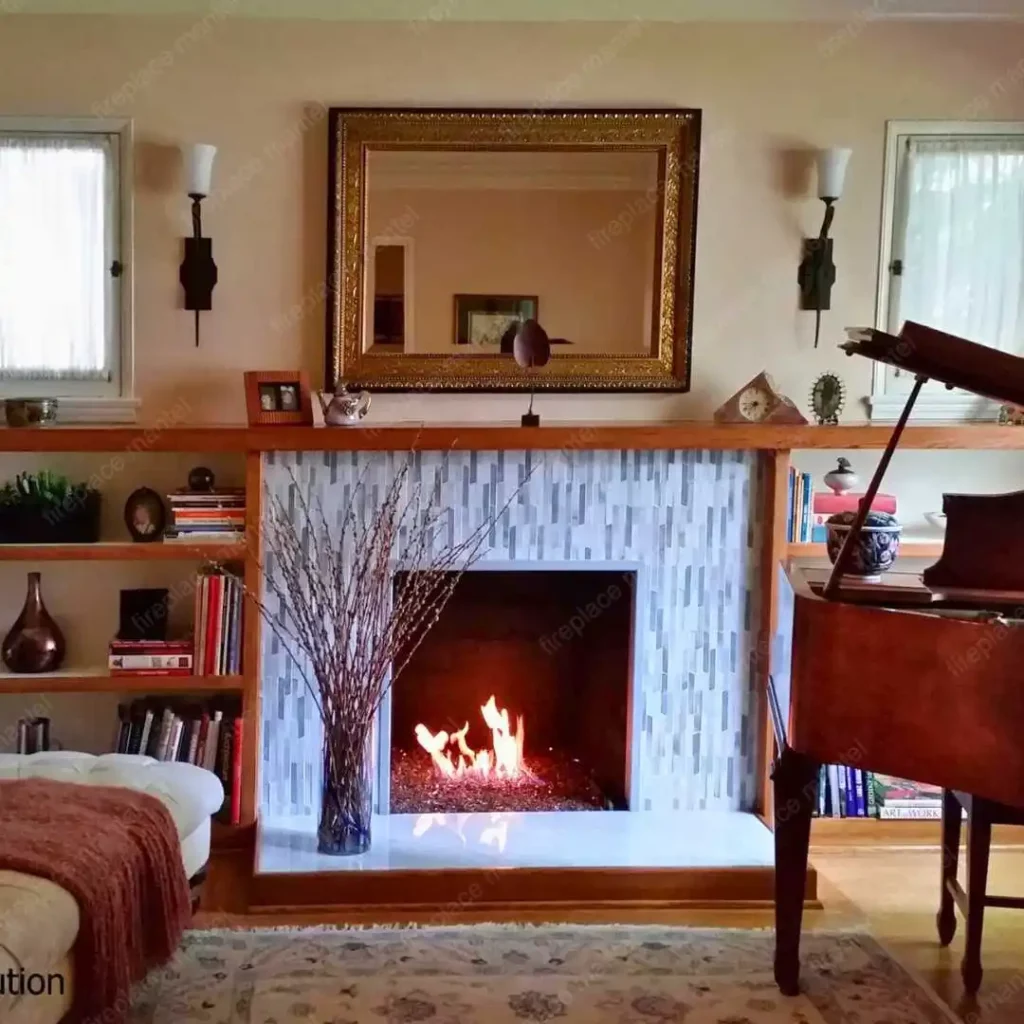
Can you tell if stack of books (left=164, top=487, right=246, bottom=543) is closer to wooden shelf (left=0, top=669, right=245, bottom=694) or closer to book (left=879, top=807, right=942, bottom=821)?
wooden shelf (left=0, top=669, right=245, bottom=694)

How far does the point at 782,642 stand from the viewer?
2.87 m

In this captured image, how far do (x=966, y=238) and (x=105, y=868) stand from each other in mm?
3073

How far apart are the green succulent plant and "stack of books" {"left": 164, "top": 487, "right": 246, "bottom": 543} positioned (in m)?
0.30

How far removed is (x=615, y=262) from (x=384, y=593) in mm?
1269

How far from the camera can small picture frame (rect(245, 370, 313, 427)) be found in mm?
3268

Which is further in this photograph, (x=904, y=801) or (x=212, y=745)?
(x=904, y=801)

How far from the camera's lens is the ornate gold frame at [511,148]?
3438mm

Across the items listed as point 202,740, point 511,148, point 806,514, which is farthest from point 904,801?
point 511,148

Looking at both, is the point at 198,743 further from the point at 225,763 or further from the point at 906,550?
the point at 906,550

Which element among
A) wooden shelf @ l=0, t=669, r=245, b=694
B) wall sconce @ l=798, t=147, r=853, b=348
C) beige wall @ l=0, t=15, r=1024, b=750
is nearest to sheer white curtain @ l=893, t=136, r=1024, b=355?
beige wall @ l=0, t=15, r=1024, b=750

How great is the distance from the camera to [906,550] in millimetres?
3434

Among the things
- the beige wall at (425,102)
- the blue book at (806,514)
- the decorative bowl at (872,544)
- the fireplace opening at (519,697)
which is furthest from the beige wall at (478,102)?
the decorative bowl at (872,544)

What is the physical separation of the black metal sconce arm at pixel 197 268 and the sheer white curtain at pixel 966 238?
7.13ft

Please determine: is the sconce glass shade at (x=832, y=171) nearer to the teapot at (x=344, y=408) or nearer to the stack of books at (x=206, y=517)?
the teapot at (x=344, y=408)
